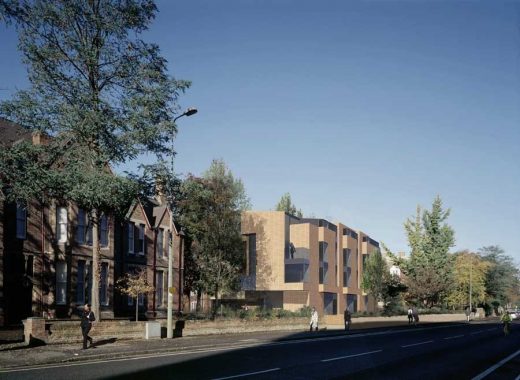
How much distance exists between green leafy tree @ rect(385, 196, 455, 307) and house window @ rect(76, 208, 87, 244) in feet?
159

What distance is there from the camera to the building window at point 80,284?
123ft

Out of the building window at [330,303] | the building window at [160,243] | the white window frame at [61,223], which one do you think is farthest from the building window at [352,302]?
the white window frame at [61,223]

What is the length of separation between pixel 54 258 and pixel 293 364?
71.0ft

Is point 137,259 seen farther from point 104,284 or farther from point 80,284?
point 80,284

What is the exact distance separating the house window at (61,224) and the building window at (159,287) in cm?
1227

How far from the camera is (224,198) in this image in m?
49.6

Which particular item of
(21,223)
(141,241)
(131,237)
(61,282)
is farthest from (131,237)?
(21,223)

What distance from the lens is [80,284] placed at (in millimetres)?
37844

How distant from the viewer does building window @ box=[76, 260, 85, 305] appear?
3759 cm

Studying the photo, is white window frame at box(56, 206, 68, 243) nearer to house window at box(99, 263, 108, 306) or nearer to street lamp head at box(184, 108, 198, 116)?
house window at box(99, 263, 108, 306)

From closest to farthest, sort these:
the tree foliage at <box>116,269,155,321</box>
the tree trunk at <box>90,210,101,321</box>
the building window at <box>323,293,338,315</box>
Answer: the tree trunk at <box>90,210,101,321</box> → the tree foliage at <box>116,269,155,321</box> → the building window at <box>323,293,338,315</box>

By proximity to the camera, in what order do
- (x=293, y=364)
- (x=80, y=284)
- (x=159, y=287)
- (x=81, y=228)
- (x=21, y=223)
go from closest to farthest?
(x=293, y=364)
(x=21, y=223)
(x=80, y=284)
(x=81, y=228)
(x=159, y=287)

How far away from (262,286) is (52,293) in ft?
109

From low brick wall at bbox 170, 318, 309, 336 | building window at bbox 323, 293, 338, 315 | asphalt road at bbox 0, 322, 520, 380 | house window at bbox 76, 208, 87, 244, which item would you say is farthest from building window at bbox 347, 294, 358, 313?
asphalt road at bbox 0, 322, 520, 380
